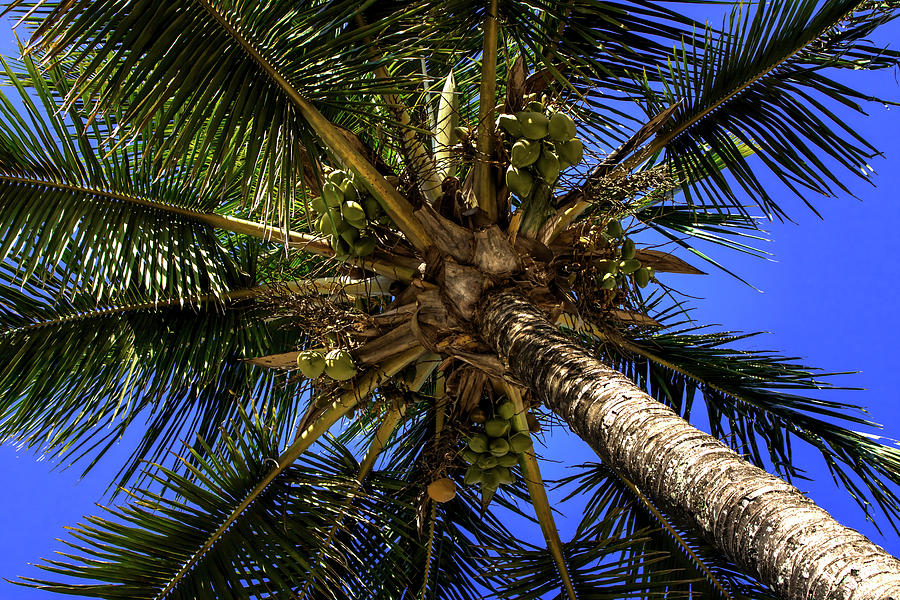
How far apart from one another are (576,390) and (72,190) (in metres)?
2.87

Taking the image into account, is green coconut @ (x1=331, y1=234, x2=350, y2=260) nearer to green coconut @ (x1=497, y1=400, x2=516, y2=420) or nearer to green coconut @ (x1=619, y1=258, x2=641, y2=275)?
green coconut @ (x1=497, y1=400, x2=516, y2=420)

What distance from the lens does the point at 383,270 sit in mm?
3926

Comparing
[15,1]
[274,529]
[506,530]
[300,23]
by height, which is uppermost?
[300,23]

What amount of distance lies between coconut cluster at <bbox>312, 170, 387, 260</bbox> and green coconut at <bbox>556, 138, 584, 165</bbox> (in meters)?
0.91

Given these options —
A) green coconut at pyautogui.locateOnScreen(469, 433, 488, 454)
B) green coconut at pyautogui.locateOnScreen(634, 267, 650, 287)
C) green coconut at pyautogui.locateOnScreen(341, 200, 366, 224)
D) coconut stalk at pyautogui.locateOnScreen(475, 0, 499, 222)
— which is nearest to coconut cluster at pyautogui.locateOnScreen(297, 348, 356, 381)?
green coconut at pyautogui.locateOnScreen(341, 200, 366, 224)

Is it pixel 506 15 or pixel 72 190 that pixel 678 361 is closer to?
pixel 506 15

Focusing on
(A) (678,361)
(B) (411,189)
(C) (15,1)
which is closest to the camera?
(C) (15,1)

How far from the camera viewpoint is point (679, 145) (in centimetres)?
415

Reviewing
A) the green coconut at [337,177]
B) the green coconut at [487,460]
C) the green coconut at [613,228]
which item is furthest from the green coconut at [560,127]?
the green coconut at [487,460]

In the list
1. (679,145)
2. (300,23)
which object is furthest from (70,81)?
(679,145)

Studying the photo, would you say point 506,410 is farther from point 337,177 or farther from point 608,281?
point 337,177

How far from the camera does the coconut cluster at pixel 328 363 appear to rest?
3.58 metres

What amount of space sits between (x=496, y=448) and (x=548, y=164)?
150 centimetres

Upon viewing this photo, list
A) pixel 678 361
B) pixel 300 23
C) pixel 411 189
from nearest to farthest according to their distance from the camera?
pixel 300 23 < pixel 411 189 < pixel 678 361
